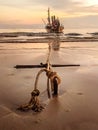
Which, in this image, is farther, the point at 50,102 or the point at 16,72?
the point at 16,72

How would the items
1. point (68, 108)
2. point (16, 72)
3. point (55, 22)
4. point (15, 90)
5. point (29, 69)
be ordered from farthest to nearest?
point (55, 22) → point (29, 69) → point (16, 72) → point (15, 90) → point (68, 108)

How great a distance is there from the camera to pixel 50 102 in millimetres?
8234

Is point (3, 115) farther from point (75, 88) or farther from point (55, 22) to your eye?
point (55, 22)

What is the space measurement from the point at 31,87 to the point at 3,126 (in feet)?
11.3

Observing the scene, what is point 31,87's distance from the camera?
388 inches

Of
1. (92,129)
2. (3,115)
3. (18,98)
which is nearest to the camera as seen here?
(92,129)

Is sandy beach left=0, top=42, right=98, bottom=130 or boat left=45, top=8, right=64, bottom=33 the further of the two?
boat left=45, top=8, right=64, bottom=33

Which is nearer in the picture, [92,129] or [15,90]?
[92,129]

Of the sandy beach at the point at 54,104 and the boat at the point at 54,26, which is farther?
the boat at the point at 54,26

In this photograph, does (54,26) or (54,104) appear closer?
(54,104)

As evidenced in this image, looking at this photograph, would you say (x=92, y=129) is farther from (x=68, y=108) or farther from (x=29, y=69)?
(x=29, y=69)

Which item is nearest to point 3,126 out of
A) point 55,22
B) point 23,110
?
point 23,110

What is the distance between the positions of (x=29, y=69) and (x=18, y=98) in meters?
5.34

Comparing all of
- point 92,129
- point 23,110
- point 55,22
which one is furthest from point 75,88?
point 55,22
